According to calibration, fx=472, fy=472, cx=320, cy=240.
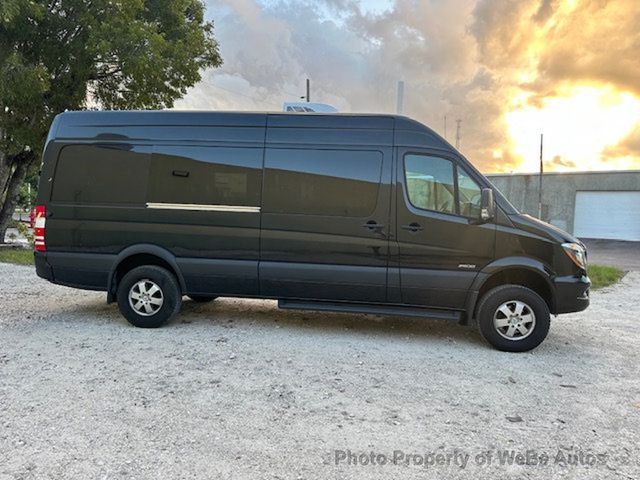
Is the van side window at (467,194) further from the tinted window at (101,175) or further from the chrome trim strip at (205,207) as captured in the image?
the tinted window at (101,175)

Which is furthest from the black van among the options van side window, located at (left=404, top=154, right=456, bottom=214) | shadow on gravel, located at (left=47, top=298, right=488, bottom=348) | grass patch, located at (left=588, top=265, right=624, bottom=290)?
grass patch, located at (left=588, top=265, right=624, bottom=290)

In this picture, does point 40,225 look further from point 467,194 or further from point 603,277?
point 603,277

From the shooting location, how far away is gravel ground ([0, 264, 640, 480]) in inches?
110

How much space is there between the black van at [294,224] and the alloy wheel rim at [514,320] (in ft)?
0.05

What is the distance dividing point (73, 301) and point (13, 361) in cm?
289

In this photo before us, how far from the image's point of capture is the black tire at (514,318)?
500cm

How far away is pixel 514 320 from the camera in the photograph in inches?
198

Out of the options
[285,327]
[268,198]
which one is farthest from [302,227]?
[285,327]

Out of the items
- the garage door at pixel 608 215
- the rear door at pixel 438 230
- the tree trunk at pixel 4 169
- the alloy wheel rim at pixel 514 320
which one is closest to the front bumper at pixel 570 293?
the alloy wheel rim at pixel 514 320

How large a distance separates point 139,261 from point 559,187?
28.1 m

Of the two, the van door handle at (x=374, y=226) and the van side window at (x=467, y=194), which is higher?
the van side window at (x=467, y=194)

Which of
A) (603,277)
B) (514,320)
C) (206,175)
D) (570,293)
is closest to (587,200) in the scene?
(603,277)

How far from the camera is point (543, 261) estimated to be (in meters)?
4.99

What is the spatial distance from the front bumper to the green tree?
10.8m
